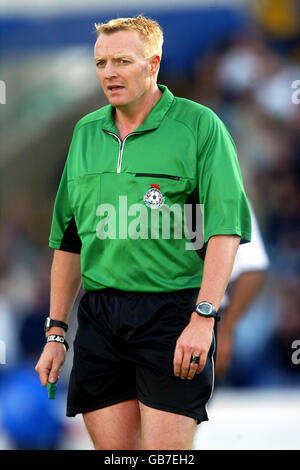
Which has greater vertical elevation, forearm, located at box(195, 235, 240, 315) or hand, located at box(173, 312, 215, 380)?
forearm, located at box(195, 235, 240, 315)

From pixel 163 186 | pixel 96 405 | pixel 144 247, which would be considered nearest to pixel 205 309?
pixel 144 247

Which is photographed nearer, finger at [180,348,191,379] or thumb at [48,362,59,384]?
finger at [180,348,191,379]

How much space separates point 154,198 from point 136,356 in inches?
21.0

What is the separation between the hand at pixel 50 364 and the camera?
3057 mm

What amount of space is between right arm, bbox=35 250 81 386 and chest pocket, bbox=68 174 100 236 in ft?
0.64

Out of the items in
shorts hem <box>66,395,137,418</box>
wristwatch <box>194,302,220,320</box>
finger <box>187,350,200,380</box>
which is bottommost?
shorts hem <box>66,395,137,418</box>

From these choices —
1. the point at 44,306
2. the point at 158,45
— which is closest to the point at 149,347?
the point at 158,45

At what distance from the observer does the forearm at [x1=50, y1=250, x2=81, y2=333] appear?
10.4 ft

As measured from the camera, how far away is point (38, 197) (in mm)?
7023

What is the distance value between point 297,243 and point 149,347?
3938mm

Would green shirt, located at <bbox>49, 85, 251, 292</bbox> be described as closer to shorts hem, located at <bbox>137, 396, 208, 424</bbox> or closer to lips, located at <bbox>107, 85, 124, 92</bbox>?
lips, located at <bbox>107, 85, 124, 92</bbox>

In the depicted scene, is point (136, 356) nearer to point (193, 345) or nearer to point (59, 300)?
point (193, 345)

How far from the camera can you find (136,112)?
2.98 metres

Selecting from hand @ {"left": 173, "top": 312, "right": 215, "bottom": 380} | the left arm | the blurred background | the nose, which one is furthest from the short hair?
the blurred background
